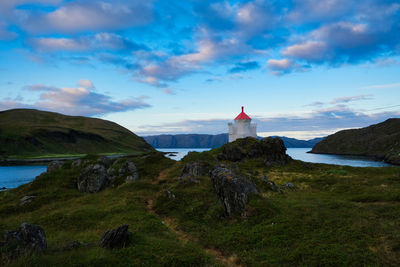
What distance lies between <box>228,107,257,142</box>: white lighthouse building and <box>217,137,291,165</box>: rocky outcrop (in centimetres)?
2030

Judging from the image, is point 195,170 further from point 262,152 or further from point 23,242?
point 262,152

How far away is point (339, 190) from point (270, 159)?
37235 mm

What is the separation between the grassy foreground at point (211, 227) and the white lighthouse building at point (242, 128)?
216ft

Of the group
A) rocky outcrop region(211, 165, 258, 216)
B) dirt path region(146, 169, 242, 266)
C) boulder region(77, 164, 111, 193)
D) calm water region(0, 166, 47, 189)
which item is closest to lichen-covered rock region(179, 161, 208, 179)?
boulder region(77, 164, 111, 193)

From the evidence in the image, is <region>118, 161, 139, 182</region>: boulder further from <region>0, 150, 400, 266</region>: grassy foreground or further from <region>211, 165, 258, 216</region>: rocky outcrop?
<region>211, 165, 258, 216</region>: rocky outcrop

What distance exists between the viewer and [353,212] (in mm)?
21562

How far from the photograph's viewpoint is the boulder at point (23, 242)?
1308cm

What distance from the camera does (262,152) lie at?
246ft

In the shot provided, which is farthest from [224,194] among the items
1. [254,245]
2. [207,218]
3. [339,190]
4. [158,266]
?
[339,190]

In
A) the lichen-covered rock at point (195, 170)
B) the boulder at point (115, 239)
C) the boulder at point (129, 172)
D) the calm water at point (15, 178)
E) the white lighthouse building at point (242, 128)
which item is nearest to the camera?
the boulder at point (115, 239)

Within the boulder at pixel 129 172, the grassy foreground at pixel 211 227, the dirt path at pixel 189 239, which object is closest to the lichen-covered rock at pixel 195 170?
the grassy foreground at pixel 211 227

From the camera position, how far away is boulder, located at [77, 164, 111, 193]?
126 feet

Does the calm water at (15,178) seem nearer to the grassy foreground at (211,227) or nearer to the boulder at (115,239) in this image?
the grassy foreground at (211,227)

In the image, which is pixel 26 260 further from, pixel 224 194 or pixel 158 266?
pixel 224 194
